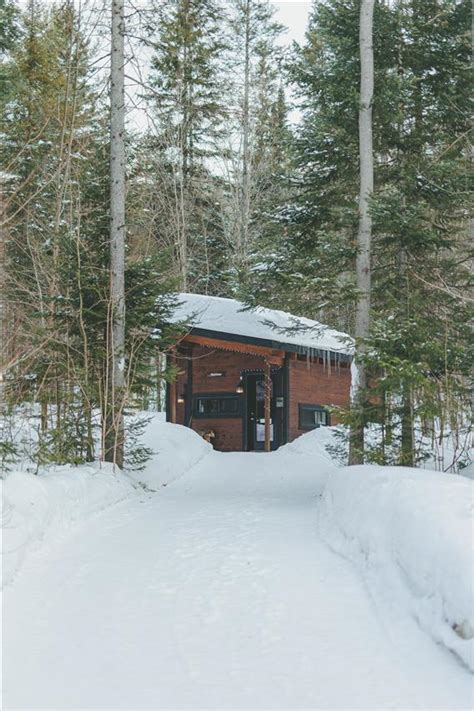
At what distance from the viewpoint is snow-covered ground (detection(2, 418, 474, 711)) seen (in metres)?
3.06

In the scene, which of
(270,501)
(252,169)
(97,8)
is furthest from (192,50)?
(270,501)

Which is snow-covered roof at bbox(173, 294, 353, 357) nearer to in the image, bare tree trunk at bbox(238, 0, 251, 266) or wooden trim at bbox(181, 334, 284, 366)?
wooden trim at bbox(181, 334, 284, 366)

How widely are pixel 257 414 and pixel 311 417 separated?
164 centimetres

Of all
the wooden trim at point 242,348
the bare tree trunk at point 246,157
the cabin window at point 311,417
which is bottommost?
the cabin window at point 311,417

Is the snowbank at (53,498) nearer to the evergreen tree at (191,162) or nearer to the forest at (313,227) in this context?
the forest at (313,227)

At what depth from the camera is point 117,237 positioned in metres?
10.1

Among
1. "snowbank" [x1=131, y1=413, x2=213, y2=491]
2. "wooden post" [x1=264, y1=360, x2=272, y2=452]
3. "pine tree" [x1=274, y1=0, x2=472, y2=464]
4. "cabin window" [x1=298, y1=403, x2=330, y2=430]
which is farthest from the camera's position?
"cabin window" [x1=298, y1=403, x2=330, y2=430]

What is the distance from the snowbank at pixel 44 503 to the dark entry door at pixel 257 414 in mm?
9698

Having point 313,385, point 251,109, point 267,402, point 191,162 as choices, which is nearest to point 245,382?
point 267,402

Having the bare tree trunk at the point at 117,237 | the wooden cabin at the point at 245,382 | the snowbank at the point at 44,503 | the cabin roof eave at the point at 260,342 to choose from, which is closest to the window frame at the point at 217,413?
the wooden cabin at the point at 245,382

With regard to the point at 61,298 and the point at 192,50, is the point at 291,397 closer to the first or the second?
the point at 61,298

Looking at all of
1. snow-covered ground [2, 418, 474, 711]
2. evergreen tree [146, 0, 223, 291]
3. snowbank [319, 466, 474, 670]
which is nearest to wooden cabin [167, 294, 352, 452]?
evergreen tree [146, 0, 223, 291]

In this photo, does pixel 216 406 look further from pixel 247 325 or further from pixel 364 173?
pixel 364 173

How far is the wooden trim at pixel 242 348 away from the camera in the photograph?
16719 millimetres
